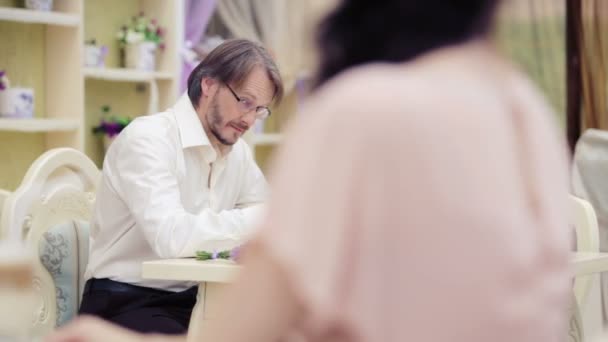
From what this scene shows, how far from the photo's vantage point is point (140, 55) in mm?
5113

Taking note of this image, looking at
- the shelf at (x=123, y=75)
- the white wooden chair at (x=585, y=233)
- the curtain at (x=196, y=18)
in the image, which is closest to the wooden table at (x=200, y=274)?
the white wooden chair at (x=585, y=233)

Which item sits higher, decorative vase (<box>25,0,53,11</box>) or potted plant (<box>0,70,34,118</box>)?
decorative vase (<box>25,0,53,11</box>)

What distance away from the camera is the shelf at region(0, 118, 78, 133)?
426 cm

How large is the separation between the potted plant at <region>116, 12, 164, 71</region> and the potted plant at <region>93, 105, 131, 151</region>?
0.92ft

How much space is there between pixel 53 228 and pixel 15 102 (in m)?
1.71

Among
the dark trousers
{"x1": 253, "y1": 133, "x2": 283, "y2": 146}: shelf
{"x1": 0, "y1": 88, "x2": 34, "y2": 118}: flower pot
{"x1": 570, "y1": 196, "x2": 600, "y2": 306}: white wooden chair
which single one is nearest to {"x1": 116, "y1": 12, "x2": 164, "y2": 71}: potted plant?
{"x1": 0, "y1": 88, "x2": 34, "y2": 118}: flower pot

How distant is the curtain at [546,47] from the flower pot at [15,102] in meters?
3.14

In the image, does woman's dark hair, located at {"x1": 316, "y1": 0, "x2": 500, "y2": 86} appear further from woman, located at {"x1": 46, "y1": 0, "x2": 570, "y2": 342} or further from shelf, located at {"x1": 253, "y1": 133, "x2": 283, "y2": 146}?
shelf, located at {"x1": 253, "y1": 133, "x2": 283, "y2": 146}

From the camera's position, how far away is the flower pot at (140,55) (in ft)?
16.8

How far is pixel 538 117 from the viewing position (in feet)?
2.85

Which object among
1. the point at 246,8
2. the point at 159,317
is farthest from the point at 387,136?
the point at 246,8

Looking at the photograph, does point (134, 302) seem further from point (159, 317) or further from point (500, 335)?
point (500, 335)

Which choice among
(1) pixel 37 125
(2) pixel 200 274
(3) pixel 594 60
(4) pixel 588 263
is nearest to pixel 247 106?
(2) pixel 200 274

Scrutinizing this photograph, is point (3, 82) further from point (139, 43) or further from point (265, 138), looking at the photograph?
point (265, 138)
